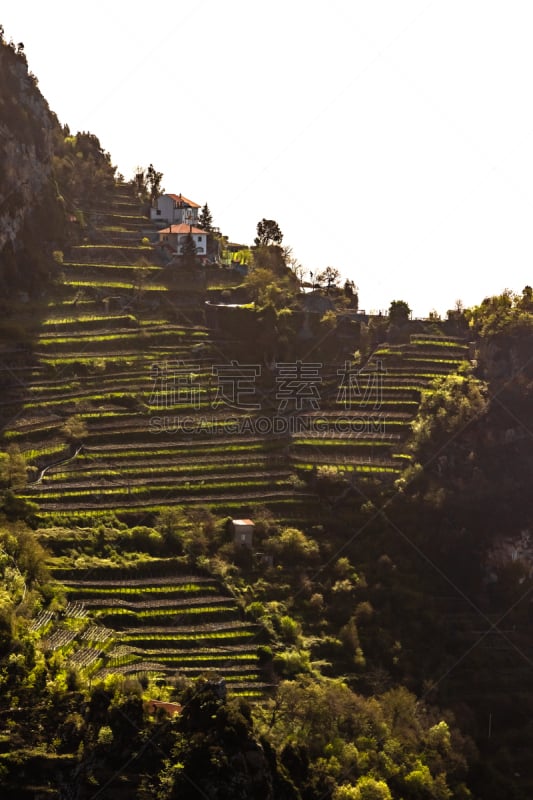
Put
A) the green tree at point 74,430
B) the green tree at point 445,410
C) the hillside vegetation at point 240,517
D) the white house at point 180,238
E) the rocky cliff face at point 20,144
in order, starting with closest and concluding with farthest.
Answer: the hillside vegetation at point 240,517 < the green tree at point 74,430 < the green tree at point 445,410 < the rocky cliff face at point 20,144 < the white house at point 180,238

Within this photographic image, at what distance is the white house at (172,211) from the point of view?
84812 millimetres

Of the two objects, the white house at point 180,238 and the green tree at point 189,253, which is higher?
the white house at point 180,238

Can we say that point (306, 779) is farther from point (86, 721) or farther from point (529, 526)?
point (529, 526)

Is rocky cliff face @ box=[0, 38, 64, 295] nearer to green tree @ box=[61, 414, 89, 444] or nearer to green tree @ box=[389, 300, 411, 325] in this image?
green tree @ box=[61, 414, 89, 444]

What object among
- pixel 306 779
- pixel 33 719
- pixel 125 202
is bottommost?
pixel 306 779

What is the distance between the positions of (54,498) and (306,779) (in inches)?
805

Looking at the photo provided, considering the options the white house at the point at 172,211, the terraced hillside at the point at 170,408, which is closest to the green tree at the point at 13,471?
the terraced hillside at the point at 170,408

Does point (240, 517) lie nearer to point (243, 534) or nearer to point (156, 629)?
point (243, 534)

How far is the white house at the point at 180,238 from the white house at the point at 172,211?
→ 13.4 ft

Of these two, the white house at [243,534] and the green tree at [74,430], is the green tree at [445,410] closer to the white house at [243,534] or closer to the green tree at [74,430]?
the white house at [243,534]

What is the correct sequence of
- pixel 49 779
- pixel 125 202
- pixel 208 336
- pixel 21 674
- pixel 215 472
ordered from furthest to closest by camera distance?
pixel 125 202 → pixel 208 336 → pixel 215 472 → pixel 21 674 → pixel 49 779

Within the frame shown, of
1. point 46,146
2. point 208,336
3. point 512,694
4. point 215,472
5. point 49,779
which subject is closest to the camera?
point 49,779

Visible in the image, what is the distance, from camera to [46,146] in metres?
78.3

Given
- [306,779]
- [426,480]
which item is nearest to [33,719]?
[306,779]
